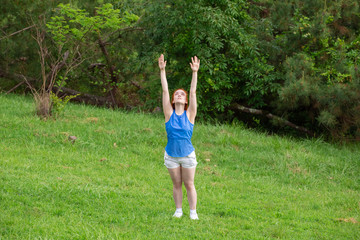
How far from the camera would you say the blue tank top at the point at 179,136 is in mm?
5184

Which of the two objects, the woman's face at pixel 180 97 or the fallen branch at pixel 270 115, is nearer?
the woman's face at pixel 180 97

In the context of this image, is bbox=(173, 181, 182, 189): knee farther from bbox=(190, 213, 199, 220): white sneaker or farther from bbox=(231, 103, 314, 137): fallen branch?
bbox=(231, 103, 314, 137): fallen branch

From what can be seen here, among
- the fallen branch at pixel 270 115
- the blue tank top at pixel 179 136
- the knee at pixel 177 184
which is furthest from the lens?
the fallen branch at pixel 270 115

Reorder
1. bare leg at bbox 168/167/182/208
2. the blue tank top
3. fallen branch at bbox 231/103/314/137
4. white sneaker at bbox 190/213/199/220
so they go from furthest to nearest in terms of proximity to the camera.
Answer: fallen branch at bbox 231/103/314/137 < white sneaker at bbox 190/213/199/220 < bare leg at bbox 168/167/182/208 < the blue tank top

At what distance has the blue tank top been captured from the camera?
17.0 ft

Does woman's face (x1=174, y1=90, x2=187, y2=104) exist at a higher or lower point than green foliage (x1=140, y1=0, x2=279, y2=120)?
higher

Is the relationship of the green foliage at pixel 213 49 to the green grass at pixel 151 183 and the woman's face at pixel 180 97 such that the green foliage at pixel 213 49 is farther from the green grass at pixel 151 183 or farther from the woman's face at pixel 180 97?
the woman's face at pixel 180 97

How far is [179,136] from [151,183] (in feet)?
8.00

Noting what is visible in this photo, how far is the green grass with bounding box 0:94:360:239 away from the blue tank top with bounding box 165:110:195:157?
93 cm

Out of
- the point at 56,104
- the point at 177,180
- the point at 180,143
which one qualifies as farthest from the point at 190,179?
the point at 56,104

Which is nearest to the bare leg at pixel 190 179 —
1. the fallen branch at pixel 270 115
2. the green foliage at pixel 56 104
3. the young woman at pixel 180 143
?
the young woman at pixel 180 143

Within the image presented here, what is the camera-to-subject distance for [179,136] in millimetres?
5223

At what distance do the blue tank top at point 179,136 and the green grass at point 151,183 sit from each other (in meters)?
0.93

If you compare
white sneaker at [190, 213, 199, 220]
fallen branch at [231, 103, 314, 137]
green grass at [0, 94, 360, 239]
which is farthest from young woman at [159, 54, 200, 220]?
fallen branch at [231, 103, 314, 137]
